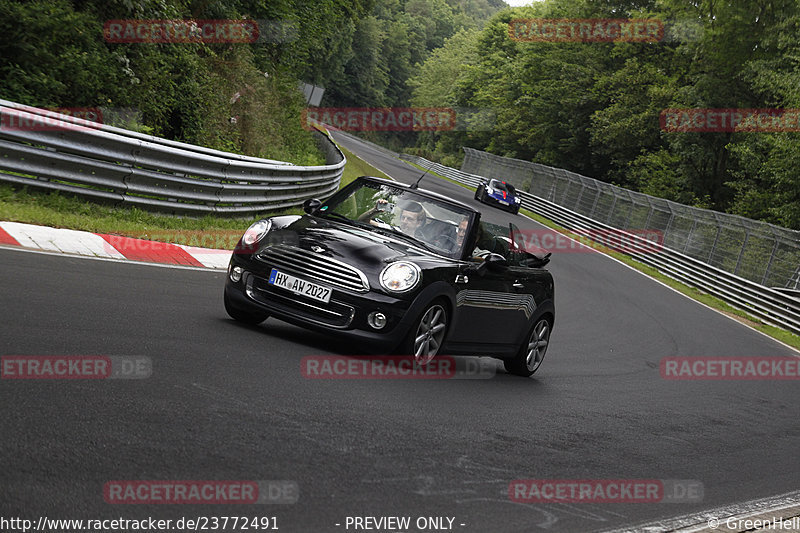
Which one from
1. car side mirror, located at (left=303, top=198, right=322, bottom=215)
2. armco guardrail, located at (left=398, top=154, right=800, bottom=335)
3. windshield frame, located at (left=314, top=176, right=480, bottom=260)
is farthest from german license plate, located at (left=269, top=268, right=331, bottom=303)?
armco guardrail, located at (left=398, top=154, right=800, bottom=335)

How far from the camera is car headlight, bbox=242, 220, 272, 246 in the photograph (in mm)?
7953

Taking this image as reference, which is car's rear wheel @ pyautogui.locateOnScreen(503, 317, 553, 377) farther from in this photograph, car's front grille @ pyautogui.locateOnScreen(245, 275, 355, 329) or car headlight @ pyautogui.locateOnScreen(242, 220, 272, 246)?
car headlight @ pyautogui.locateOnScreen(242, 220, 272, 246)

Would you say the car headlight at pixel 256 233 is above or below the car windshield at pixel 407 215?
below

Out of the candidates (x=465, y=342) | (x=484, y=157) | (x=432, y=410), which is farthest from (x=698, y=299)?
(x=484, y=157)

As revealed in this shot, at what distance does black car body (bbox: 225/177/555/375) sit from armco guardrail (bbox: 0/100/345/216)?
3974mm

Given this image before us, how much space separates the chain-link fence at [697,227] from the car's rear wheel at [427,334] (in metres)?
20.9

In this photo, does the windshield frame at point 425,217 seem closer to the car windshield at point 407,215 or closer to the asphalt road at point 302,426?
the car windshield at point 407,215

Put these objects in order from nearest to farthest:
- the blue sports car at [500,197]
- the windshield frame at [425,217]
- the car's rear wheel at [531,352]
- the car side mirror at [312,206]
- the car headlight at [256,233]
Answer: the car headlight at [256,233] < the windshield frame at [425,217] < the car side mirror at [312,206] < the car's rear wheel at [531,352] < the blue sports car at [500,197]

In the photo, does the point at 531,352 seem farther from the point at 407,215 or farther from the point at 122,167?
the point at 122,167

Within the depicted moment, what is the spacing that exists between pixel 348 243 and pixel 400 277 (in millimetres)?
600

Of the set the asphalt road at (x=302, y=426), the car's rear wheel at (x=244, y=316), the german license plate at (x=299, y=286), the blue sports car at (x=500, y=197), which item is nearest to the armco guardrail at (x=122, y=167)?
the asphalt road at (x=302, y=426)

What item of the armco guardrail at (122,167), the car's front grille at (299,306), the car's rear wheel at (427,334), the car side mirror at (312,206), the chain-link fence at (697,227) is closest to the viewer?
the car's front grille at (299,306)

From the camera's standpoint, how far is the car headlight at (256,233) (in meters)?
7.95

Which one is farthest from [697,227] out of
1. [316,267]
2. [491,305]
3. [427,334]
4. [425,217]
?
[316,267]
